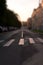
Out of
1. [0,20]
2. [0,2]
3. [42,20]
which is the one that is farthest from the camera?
[42,20]

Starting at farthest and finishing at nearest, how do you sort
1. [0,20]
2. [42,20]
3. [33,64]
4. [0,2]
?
[42,20]
[0,20]
[0,2]
[33,64]

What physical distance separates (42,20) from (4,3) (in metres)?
35.8

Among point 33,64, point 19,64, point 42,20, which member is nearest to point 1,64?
point 19,64

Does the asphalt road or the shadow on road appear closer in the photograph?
the shadow on road

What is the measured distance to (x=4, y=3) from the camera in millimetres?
56250

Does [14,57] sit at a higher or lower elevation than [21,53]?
higher

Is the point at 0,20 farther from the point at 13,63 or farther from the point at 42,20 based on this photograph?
the point at 13,63

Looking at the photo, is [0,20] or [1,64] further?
[0,20]

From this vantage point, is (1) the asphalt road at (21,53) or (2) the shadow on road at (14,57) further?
(1) the asphalt road at (21,53)

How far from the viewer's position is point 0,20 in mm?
59688

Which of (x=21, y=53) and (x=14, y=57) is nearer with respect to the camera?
(x=14, y=57)

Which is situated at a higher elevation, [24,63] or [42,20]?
[24,63]

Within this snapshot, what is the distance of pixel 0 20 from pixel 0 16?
6.57 ft

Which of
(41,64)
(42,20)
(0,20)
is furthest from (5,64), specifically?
(42,20)
